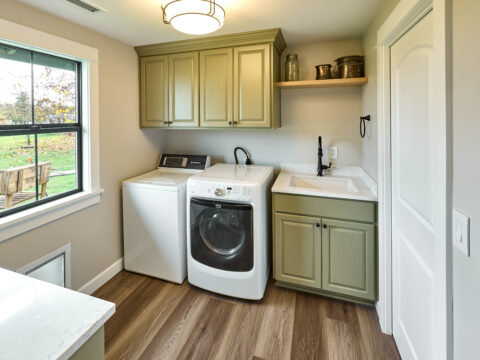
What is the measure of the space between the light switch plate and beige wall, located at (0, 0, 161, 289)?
Answer: 2.32 m

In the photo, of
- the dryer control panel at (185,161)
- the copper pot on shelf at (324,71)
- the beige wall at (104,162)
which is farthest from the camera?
the dryer control panel at (185,161)

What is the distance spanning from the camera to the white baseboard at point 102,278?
2186 millimetres

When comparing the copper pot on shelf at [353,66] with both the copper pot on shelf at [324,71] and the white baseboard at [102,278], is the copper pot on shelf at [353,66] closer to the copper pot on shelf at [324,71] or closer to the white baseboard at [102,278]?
the copper pot on shelf at [324,71]

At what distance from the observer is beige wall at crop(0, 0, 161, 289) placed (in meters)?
1.75

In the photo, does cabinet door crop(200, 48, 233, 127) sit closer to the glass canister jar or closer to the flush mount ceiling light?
the glass canister jar

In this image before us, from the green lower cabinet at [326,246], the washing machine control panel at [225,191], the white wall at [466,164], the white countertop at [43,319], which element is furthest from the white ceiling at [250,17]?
the white countertop at [43,319]

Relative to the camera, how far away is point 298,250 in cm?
216

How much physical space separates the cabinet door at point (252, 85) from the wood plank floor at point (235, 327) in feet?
5.04

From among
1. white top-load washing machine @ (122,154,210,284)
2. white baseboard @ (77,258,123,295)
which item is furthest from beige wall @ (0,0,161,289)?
white top-load washing machine @ (122,154,210,284)

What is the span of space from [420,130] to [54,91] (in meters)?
2.40

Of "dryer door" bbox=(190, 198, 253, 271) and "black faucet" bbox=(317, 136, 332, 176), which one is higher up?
"black faucet" bbox=(317, 136, 332, 176)

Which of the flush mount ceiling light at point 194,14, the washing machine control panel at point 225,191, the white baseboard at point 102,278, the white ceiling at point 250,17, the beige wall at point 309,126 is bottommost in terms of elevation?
the white baseboard at point 102,278

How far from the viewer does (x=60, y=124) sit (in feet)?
6.48

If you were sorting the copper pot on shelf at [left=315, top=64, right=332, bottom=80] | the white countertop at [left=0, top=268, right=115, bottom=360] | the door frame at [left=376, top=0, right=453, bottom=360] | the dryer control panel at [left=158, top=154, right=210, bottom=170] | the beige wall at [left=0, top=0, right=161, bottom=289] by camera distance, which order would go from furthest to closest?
1. the dryer control panel at [left=158, top=154, right=210, bottom=170]
2. the copper pot on shelf at [left=315, top=64, right=332, bottom=80]
3. the beige wall at [left=0, top=0, right=161, bottom=289]
4. the door frame at [left=376, top=0, right=453, bottom=360]
5. the white countertop at [left=0, top=268, right=115, bottom=360]
